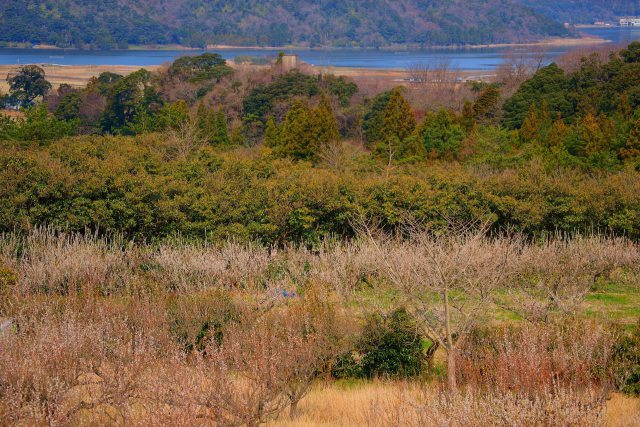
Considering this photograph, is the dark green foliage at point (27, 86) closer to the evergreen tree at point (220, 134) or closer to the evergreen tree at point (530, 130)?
the evergreen tree at point (220, 134)

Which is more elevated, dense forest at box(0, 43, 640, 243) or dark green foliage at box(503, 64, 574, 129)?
dark green foliage at box(503, 64, 574, 129)

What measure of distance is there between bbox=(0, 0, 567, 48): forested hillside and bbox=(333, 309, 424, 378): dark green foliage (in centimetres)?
14508

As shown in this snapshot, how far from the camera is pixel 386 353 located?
10.5 metres

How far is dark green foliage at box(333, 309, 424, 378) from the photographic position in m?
10.4

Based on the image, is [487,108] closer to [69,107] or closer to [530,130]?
[530,130]

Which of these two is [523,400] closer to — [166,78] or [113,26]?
[166,78]

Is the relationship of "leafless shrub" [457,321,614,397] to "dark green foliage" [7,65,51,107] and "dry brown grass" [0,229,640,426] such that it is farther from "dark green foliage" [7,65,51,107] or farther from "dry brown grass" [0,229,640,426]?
"dark green foliage" [7,65,51,107]

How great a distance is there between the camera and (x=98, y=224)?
1647 centimetres

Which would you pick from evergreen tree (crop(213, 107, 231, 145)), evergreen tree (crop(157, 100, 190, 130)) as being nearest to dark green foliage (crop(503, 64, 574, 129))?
evergreen tree (crop(213, 107, 231, 145))

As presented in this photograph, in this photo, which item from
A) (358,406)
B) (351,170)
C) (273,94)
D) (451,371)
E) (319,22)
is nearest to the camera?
(451,371)

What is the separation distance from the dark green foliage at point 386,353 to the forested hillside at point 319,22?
145 meters

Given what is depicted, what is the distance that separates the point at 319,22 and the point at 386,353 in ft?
538

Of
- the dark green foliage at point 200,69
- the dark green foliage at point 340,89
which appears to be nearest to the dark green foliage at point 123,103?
the dark green foliage at point 200,69

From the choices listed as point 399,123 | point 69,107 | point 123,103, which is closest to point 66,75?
point 69,107
